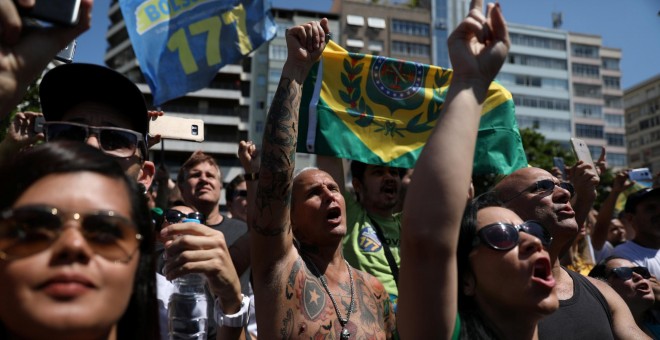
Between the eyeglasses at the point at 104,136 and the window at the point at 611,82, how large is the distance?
9438 cm

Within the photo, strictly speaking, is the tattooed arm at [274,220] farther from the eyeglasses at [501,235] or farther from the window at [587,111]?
the window at [587,111]

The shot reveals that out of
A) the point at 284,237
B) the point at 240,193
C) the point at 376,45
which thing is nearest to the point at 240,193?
the point at 240,193

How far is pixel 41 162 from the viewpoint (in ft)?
5.41

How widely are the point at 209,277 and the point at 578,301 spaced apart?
2.14 metres

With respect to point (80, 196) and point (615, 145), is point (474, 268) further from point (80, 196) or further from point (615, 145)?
point (615, 145)

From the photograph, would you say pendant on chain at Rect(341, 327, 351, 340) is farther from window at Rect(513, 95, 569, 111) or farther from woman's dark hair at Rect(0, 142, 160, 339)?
window at Rect(513, 95, 569, 111)

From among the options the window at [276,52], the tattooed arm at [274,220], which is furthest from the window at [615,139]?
the tattooed arm at [274,220]

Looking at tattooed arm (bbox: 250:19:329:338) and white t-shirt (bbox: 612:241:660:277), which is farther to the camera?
white t-shirt (bbox: 612:241:660:277)

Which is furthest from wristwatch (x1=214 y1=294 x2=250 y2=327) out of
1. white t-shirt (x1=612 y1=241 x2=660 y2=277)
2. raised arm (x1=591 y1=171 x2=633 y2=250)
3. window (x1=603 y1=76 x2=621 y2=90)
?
window (x1=603 y1=76 x2=621 y2=90)

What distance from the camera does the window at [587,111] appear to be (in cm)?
7731

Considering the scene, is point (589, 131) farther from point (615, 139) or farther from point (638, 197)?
point (638, 197)

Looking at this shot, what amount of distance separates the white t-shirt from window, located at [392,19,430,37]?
59.3m

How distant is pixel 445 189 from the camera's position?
2.01 meters

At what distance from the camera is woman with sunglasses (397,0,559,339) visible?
6.65 feet
